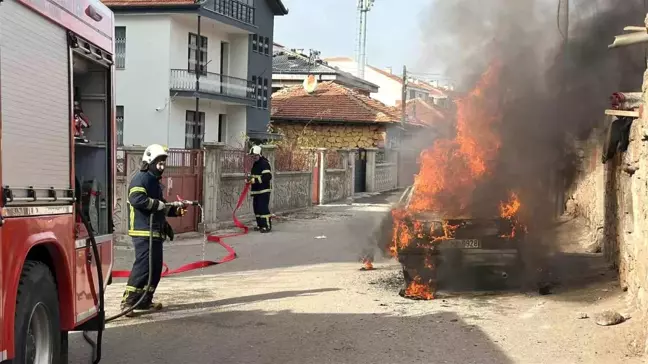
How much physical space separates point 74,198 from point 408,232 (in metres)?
4.97

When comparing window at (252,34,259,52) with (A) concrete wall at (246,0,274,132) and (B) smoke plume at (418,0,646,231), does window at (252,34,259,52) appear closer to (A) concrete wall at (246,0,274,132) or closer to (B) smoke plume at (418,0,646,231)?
(A) concrete wall at (246,0,274,132)

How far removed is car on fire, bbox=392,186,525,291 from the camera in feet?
29.1

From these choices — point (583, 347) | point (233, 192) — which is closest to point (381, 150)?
point (233, 192)

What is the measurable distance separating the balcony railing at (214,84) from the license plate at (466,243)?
23.2 meters

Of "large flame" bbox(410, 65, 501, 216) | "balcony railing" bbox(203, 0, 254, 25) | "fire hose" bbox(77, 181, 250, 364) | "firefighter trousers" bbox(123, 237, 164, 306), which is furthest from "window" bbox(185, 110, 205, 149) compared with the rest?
"firefighter trousers" bbox(123, 237, 164, 306)

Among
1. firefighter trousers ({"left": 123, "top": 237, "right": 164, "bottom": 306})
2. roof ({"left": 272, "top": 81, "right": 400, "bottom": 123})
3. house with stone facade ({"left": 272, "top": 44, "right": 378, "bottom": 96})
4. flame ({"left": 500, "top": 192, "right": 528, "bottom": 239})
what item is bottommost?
firefighter trousers ({"left": 123, "top": 237, "right": 164, "bottom": 306})

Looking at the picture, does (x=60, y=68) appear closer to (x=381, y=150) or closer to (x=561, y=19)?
(x=561, y=19)

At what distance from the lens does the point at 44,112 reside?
4.25 m

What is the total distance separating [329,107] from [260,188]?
24486 mm

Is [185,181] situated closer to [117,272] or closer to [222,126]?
[117,272]

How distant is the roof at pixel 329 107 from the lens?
4011cm

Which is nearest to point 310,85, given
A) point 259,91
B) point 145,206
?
point 259,91

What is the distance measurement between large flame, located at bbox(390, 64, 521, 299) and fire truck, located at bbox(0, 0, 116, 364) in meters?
4.20

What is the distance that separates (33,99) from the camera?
160 inches
